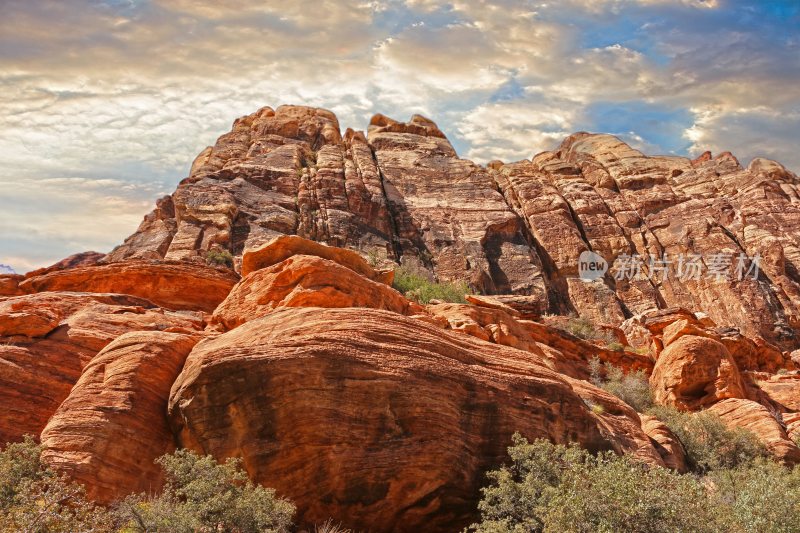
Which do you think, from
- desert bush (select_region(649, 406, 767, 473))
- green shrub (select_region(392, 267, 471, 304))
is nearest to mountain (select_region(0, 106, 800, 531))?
green shrub (select_region(392, 267, 471, 304))

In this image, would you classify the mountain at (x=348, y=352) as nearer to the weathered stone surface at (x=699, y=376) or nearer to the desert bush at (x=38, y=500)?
the weathered stone surface at (x=699, y=376)

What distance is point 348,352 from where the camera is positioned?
13531mm

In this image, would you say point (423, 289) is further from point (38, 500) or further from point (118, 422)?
point (38, 500)

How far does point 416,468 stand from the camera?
1315 centimetres

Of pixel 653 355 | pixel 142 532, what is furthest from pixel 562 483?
pixel 653 355

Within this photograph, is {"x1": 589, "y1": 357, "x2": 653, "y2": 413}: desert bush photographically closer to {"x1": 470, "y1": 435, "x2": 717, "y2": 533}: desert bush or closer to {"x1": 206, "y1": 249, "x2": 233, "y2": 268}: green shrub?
{"x1": 470, "y1": 435, "x2": 717, "y2": 533}: desert bush

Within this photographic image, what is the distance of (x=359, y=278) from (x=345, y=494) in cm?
966

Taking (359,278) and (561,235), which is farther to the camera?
(561,235)

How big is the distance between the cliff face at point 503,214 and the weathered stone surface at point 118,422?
32.4m

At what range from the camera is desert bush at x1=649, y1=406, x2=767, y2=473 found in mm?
22219

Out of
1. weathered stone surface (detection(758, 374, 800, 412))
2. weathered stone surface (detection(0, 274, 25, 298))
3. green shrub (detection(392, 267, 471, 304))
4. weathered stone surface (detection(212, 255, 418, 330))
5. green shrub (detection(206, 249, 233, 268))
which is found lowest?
weathered stone surface (detection(758, 374, 800, 412))

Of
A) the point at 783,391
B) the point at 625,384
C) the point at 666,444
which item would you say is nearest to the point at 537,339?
the point at 625,384

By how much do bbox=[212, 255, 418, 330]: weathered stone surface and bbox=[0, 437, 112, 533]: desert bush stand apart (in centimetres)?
726

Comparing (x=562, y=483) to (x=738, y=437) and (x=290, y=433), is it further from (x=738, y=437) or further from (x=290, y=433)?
(x=738, y=437)
